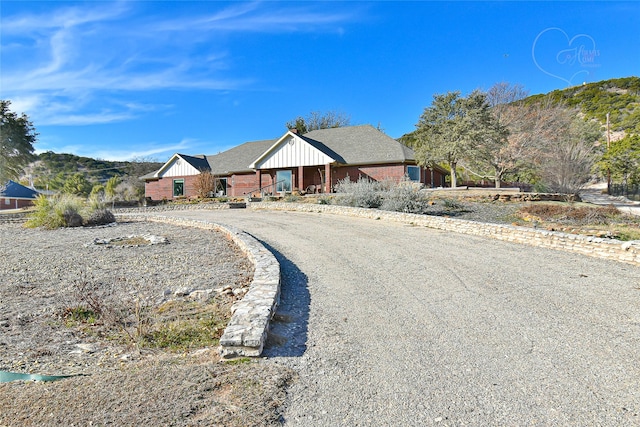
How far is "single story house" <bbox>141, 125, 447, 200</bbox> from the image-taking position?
26969 millimetres

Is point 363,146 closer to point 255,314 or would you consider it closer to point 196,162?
point 196,162

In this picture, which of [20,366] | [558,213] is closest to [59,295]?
[20,366]

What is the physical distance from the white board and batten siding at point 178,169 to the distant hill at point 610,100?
3950cm

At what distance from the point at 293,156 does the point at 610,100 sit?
49851 mm

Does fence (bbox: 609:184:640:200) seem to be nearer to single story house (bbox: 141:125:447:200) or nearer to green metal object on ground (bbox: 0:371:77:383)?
single story house (bbox: 141:125:447:200)

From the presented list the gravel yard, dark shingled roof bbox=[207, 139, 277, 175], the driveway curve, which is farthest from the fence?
the gravel yard

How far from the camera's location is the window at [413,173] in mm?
26534

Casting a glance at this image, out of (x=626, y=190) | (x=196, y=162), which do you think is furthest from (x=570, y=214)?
(x=196, y=162)

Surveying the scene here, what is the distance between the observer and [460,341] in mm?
4102

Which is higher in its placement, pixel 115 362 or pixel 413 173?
pixel 413 173

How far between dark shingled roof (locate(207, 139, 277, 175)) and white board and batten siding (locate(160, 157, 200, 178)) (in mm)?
1776

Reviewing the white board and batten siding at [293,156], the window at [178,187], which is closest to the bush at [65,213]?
the white board and batten siding at [293,156]

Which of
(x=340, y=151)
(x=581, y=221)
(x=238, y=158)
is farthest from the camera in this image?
(x=238, y=158)

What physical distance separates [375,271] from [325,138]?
84.8 feet
